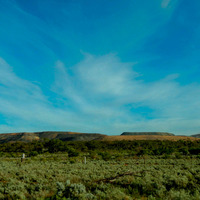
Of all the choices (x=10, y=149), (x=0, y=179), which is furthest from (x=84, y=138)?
(x=0, y=179)

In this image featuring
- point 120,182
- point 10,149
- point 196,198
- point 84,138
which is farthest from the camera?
point 84,138

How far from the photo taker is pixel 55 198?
6980 millimetres

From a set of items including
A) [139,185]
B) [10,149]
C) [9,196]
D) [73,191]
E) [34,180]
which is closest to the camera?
[73,191]

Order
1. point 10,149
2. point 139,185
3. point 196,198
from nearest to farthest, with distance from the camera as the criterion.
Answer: point 196,198, point 139,185, point 10,149

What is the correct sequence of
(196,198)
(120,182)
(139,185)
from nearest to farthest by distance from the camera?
(196,198), (139,185), (120,182)

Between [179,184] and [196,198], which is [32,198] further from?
[179,184]

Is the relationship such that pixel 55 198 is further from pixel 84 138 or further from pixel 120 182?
pixel 84 138

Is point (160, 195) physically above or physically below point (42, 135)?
below

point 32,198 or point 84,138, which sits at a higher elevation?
point 84,138

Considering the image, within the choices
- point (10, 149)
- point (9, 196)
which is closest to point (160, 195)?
point (9, 196)

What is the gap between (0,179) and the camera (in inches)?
493

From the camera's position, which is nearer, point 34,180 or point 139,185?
point 139,185

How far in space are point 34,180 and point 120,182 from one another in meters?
5.87

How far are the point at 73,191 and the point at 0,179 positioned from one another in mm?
8032
